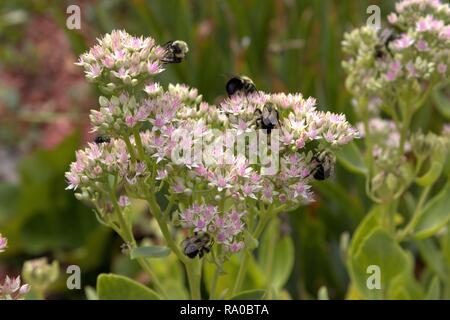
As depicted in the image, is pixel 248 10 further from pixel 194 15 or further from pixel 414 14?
pixel 414 14

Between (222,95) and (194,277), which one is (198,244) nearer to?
(194,277)

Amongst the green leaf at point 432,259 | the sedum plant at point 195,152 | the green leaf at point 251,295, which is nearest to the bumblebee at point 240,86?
the sedum plant at point 195,152

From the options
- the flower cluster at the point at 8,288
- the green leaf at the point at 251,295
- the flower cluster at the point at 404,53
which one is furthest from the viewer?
the flower cluster at the point at 404,53

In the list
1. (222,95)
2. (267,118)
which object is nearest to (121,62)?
(267,118)

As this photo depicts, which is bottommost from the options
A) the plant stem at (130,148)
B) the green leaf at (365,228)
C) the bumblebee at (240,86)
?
the green leaf at (365,228)

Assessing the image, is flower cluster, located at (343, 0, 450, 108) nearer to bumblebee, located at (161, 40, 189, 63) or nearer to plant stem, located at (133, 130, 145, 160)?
bumblebee, located at (161, 40, 189, 63)

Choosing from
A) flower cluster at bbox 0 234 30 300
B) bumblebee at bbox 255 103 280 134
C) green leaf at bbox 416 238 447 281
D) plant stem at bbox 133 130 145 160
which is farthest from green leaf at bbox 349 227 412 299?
flower cluster at bbox 0 234 30 300

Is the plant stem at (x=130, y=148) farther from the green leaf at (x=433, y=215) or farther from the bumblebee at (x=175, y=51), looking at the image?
the green leaf at (x=433, y=215)
